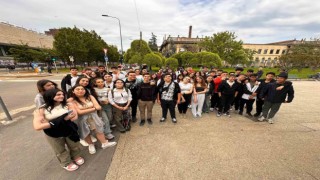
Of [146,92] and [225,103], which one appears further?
[225,103]

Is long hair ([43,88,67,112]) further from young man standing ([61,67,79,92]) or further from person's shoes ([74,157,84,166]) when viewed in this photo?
young man standing ([61,67,79,92])

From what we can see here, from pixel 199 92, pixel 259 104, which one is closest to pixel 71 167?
pixel 199 92

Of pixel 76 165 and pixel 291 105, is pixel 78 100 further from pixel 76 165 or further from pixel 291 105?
pixel 291 105

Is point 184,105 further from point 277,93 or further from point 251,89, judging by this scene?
point 277,93

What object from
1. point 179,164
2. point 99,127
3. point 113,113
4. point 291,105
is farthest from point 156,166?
point 291,105

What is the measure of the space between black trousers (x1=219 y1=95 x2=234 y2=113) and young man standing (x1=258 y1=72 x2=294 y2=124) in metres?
0.98

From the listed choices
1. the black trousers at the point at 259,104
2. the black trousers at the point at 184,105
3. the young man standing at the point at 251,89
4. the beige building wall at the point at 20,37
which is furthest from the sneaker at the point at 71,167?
the beige building wall at the point at 20,37

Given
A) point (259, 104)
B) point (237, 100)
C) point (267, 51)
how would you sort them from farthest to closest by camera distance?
point (267, 51)
point (237, 100)
point (259, 104)

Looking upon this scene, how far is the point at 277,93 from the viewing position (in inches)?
171

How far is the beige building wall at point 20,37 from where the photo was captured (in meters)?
39.8

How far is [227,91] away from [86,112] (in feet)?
15.0

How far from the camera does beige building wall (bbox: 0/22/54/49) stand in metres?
39.8

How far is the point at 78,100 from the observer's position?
2828 mm

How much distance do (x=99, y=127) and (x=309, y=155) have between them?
4.91m
